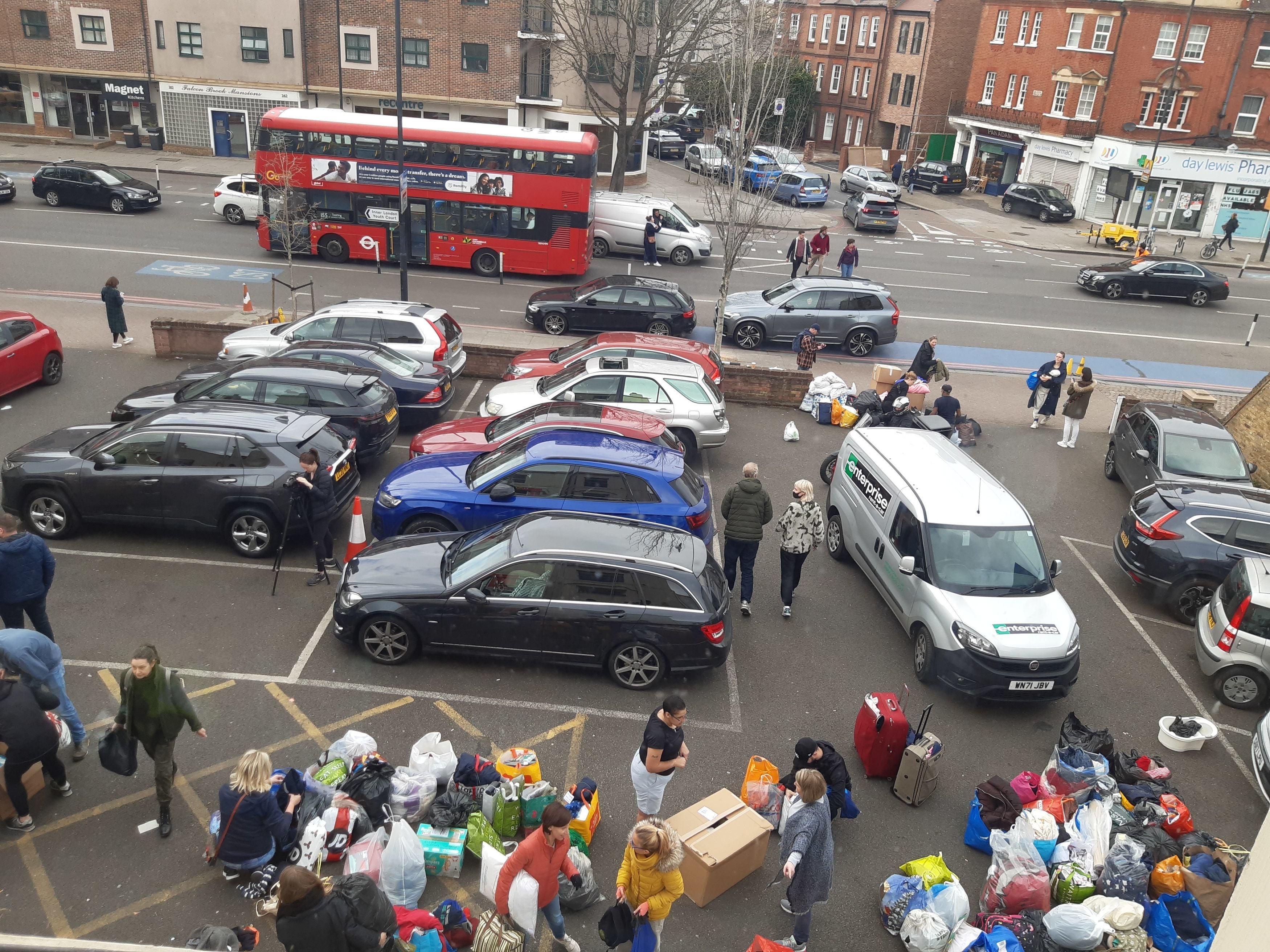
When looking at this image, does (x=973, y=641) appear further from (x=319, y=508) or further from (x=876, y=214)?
(x=876, y=214)

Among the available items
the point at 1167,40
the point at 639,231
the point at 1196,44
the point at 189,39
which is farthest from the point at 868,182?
the point at 189,39

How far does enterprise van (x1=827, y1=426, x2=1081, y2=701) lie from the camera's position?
9.30 m

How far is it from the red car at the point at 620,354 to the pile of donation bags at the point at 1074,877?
889 cm

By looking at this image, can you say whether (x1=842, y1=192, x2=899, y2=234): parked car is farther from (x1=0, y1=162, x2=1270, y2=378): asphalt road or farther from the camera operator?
the camera operator

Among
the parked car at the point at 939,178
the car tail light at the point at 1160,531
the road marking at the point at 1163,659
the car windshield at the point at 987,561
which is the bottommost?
the road marking at the point at 1163,659

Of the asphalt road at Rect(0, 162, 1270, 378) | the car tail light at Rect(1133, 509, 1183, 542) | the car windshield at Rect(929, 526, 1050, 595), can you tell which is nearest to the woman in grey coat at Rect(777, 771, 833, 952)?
the car windshield at Rect(929, 526, 1050, 595)

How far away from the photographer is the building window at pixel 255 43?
41125mm

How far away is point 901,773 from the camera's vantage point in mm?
8133

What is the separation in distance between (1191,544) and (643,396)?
7.52m

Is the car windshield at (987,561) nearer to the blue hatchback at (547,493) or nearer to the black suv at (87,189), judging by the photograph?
the blue hatchback at (547,493)

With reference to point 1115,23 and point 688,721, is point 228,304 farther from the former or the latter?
point 1115,23

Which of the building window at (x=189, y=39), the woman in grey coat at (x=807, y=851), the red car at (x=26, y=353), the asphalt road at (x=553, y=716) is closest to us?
the woman in grey coat at (x=807, y=851)

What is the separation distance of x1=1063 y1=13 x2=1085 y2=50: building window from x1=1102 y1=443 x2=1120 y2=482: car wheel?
37498 millimetres

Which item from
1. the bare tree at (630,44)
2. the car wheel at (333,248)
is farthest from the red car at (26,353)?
the bare tree at (630,44)
